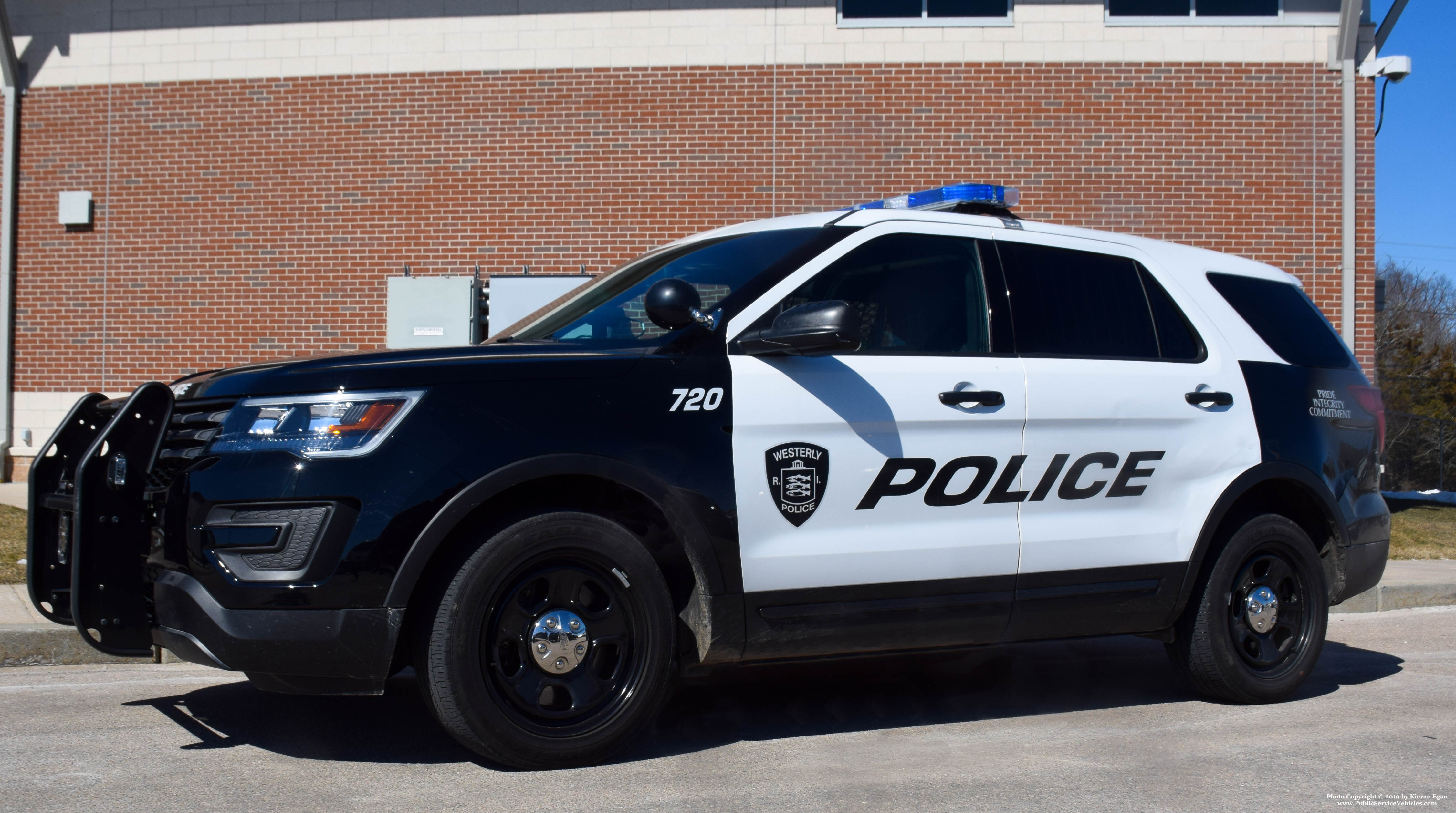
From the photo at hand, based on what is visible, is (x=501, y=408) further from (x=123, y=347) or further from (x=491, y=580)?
(x=123, y=347)

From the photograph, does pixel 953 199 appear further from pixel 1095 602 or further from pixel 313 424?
pixel 313 424

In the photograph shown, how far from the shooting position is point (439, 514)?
3646 mm

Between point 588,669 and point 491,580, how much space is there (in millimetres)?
458

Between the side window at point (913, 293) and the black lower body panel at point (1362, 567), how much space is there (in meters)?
2.20

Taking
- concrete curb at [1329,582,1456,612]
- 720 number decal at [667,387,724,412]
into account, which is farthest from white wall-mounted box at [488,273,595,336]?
720 number decal at [667,387,724,412]

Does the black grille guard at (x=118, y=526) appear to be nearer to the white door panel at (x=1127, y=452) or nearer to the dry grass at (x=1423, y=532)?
the white door panel at (x=1127, y=452)

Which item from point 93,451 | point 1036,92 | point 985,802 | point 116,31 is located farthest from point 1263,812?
point 116,31

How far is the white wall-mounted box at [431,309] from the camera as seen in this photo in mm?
13180

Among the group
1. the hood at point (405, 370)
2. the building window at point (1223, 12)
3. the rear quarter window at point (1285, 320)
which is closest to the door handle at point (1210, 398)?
the rear quarter window at point (1285, 320)

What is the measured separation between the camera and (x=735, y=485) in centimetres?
407

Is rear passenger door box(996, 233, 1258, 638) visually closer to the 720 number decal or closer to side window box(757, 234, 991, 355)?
side window box(757, 234, 991, 355)

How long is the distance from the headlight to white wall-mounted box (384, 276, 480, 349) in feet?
31.4

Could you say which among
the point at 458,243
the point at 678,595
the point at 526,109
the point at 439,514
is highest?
the point at 526,109

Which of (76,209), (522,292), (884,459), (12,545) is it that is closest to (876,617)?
(884,459)
